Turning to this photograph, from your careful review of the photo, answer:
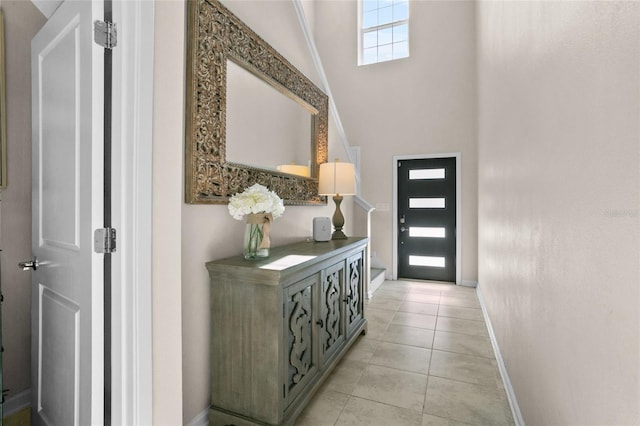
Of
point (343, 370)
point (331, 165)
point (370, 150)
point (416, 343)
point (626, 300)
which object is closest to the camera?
point (626, 300)

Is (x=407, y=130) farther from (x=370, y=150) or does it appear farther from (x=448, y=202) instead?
(x=448, y=202)

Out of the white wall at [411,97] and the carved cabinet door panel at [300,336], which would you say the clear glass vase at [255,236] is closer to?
the carved cabinet door panel at [300,336]

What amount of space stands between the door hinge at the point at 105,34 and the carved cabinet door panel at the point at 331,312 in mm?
1568

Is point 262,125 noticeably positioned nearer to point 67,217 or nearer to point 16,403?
point 67,217

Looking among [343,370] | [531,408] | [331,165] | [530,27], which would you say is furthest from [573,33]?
[343,370]

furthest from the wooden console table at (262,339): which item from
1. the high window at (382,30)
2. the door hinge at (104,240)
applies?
the high window at (382,30)

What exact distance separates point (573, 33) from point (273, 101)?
183cm

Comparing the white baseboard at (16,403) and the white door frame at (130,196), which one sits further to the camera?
the white baseboard at (16,403)

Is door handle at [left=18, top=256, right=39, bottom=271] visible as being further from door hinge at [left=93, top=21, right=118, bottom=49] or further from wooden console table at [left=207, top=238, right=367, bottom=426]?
door hinge at [left=93, top=21, right=118, bottom=49]

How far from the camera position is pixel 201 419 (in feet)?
5.30

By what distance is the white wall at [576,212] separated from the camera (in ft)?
2.39

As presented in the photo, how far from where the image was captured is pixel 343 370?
2270 mm

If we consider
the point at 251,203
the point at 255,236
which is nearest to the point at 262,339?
the point at 255,236

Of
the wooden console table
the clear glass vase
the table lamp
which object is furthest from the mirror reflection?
the wooden console table
